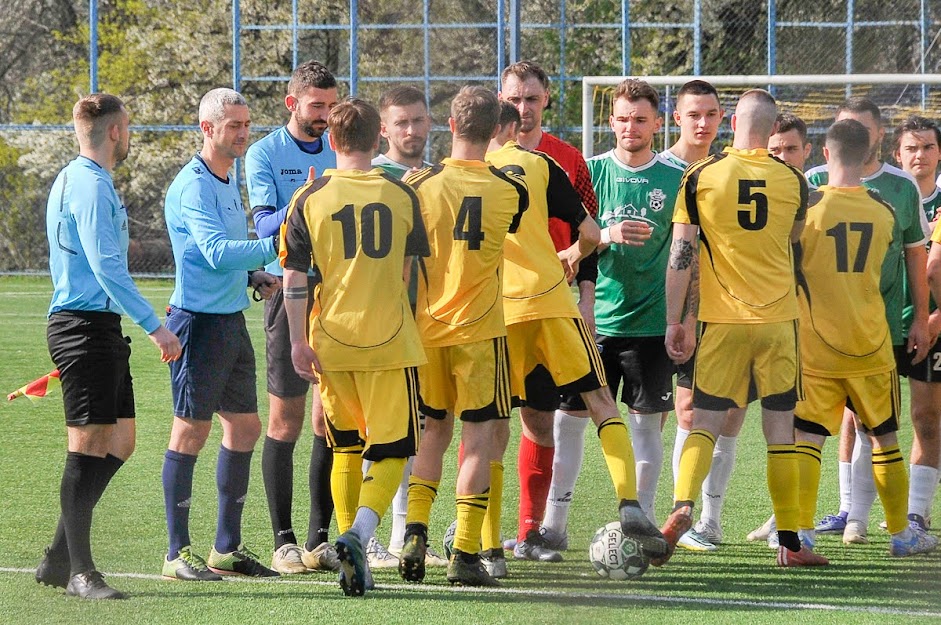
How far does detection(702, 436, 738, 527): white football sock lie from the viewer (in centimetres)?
571

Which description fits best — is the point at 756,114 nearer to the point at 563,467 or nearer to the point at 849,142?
the point at 849,142

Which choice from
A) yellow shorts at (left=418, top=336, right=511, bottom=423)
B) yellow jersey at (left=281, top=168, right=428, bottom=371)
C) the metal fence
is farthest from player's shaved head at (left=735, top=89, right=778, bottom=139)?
the metal fence

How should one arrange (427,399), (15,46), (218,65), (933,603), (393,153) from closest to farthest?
1. (933,603)
2. (427,399)
3. (393,153)
4. (218,65)
5. (15,46)

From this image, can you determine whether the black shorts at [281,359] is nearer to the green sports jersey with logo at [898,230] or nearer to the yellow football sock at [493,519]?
the yellow football sock at [493,519]

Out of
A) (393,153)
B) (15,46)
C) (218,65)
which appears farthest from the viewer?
(15,46)

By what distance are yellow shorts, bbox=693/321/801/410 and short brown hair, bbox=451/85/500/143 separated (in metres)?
1.22

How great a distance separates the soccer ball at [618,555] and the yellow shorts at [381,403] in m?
0.79

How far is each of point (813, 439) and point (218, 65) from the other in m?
17.6

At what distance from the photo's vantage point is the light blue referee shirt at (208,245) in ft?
16.0

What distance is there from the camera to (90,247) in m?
4.53

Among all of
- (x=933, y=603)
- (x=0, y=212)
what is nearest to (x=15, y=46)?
(x=0, y=212)

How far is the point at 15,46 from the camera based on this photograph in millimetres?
25406

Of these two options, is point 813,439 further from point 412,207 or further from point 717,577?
point 412,207

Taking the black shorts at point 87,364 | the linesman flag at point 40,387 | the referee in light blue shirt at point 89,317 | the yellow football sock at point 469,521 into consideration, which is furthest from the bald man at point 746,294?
the linesman flag at point 40,387
